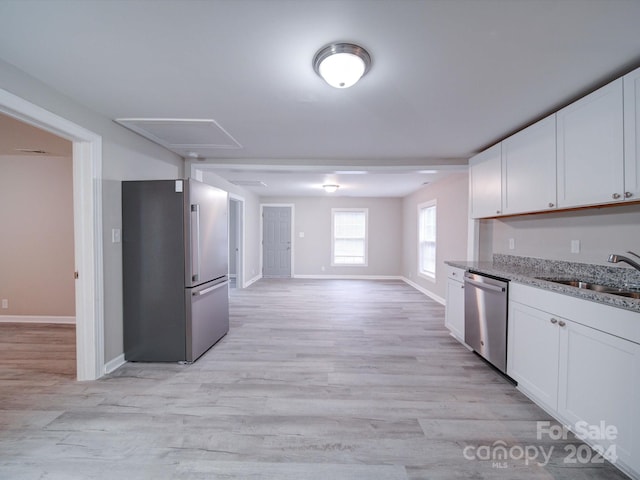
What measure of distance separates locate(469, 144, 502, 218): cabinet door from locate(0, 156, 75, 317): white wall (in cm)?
570

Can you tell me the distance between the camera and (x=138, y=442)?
1.70m

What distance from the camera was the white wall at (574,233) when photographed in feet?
6.66

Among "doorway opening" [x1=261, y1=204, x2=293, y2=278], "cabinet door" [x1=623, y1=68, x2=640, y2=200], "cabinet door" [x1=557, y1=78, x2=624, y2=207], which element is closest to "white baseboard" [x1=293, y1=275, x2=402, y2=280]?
"doorway opening" [x1=261, y1=204, x2=293, y2=278]

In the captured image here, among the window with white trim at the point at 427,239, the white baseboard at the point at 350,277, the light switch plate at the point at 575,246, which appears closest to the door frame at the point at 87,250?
the light switch plate at the point at 575,246

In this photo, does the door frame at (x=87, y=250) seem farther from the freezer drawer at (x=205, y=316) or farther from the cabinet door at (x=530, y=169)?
the cabinet door at (x=530, y=169)

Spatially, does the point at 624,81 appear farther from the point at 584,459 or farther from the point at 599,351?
the point at 584,459

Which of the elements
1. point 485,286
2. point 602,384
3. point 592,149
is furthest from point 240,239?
point 602,384

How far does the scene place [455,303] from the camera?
3.26 m

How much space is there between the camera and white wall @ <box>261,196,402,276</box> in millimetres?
7875

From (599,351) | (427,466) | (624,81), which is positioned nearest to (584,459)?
(599,351)

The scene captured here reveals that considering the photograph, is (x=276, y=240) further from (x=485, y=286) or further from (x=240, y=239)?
(x=485, y=286)

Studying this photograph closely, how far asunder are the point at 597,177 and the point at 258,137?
2998mm

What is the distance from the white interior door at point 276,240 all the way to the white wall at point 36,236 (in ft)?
15.0

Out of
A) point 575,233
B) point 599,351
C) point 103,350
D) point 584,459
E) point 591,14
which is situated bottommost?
point 584,459
